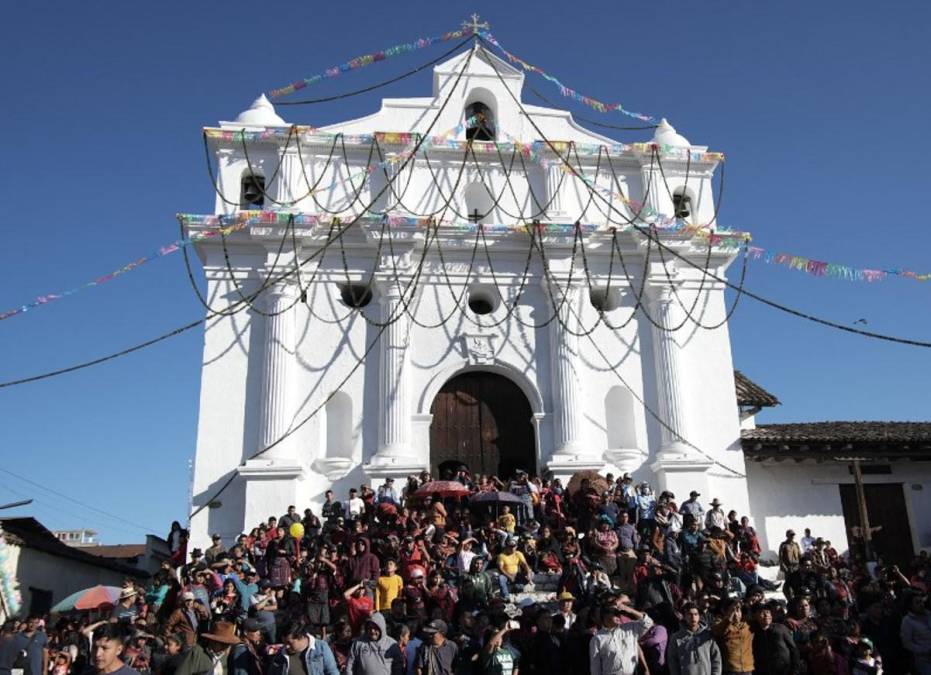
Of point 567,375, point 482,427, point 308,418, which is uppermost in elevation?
point 567,375

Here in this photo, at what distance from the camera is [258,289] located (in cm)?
2255

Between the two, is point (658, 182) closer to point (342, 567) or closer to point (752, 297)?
point (752, 297)

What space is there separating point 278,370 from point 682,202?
12136 mm

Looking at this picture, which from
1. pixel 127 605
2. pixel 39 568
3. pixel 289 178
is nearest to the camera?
pixel 127 605

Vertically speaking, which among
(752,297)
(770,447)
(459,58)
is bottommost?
(770,447)

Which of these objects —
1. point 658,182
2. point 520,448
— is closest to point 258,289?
point 520,448

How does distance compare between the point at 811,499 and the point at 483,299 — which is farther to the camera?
the point at 483,299

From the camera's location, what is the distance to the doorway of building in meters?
22.8

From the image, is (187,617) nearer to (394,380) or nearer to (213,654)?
(213,654)

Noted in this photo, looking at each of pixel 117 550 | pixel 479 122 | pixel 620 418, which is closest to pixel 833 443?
pixel 620 418

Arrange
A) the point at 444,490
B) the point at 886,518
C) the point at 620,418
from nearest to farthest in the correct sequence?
the point at 444,490, the point at 620,418, the point at 886,518

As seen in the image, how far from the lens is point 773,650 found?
33.4 feet

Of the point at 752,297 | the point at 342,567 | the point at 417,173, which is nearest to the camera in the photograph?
the point at 342,567

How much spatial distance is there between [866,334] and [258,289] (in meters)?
14.2
